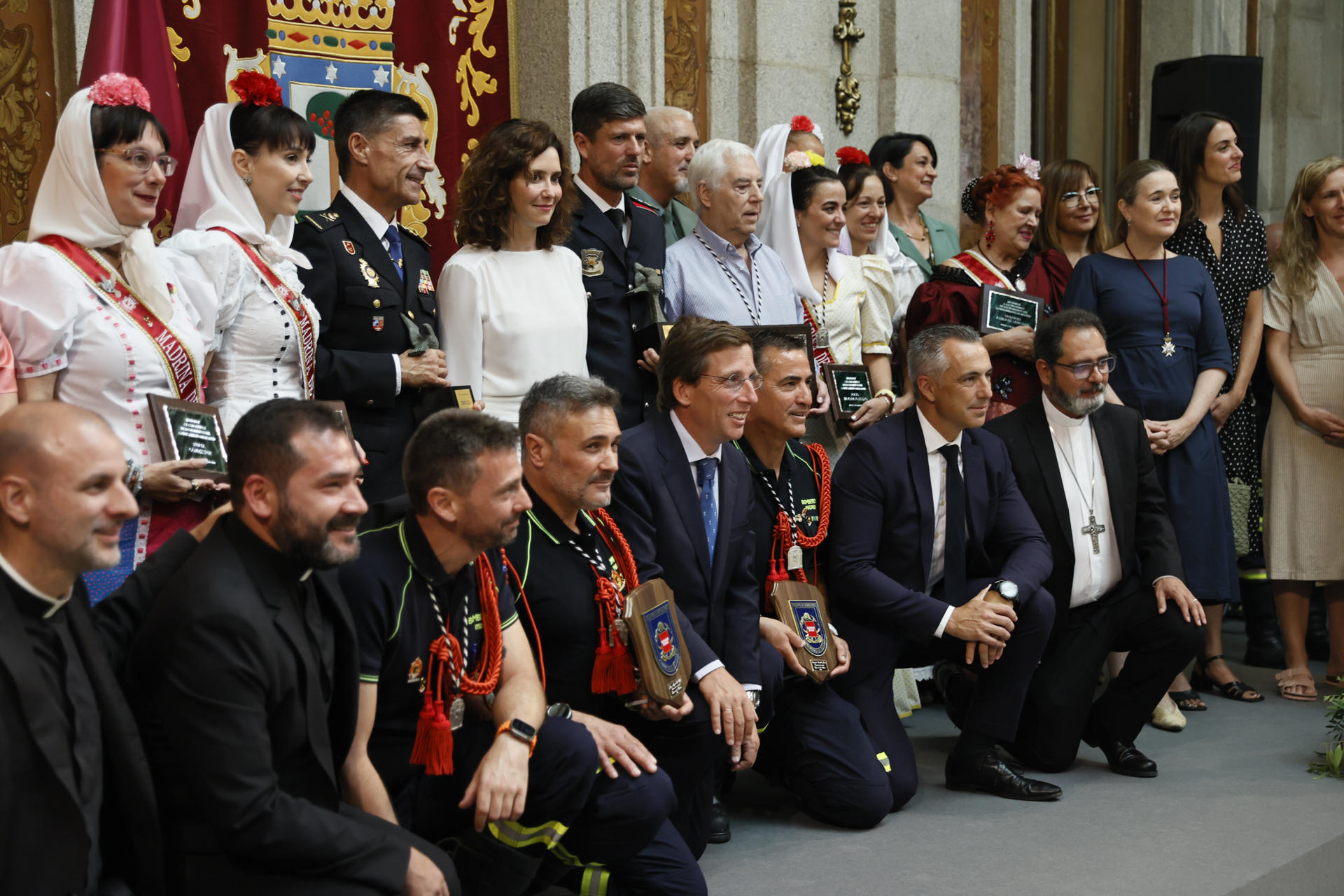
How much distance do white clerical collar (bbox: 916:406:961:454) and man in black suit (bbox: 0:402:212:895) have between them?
8.87 feet

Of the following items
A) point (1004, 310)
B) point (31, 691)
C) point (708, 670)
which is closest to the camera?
point (31, 691)

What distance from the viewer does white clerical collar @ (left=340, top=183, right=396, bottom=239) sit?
4168mm

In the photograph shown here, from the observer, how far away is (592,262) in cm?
460

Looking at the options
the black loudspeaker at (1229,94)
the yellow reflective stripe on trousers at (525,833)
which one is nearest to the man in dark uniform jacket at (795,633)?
the yellow reflective stripe on trousers at (525,833)

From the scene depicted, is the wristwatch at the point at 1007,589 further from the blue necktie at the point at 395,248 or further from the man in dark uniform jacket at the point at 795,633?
the blue necktie at the point at 395,248

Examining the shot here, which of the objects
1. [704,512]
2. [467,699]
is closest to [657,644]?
[467,699]

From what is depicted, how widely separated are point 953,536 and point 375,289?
1898 mm

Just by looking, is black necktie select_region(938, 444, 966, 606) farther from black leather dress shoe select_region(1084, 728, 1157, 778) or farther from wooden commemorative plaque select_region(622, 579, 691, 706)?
wooden commemorative plaque select_region(622, 579, 691, 706)

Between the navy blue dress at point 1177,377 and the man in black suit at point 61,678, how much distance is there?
4012mm

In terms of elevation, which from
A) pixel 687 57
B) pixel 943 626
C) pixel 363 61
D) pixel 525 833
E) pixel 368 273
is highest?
pixel 687 57

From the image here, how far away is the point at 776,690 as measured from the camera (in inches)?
162

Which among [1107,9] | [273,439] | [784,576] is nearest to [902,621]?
[784,576]

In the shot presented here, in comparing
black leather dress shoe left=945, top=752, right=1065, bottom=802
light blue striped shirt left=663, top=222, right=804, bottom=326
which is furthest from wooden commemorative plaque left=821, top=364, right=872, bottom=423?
black leather dress shoe left=945, top=752, right=1065, bottom=802

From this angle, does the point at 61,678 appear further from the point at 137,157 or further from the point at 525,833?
the point at 137,157
